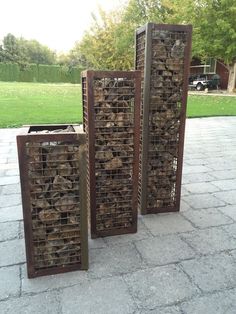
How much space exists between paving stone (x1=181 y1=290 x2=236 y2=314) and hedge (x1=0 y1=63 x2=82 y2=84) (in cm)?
3577

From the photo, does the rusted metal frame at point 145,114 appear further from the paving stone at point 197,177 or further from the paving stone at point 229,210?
the paving stone at point 197,177

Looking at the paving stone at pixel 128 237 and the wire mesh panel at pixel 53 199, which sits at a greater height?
the wire mesh panel at pixel 53 199

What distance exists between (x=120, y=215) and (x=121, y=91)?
997 mm

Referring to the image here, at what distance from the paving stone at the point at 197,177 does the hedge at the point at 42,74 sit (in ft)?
110

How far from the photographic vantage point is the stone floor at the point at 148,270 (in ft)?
6.00

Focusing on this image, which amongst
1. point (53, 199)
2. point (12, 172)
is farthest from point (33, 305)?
point (12, 172)

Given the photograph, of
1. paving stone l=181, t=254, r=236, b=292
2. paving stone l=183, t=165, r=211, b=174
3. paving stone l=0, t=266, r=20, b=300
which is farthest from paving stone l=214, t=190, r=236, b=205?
paving stone l=0, t=266, r=20, b=300

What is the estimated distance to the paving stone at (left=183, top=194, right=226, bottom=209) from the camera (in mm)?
3213

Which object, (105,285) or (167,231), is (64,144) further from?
(167,231)

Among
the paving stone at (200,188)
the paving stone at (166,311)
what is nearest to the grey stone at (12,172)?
the paving stone at (200,188)

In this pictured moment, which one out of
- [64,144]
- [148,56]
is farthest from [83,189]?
[148,56]

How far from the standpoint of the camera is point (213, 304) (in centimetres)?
184

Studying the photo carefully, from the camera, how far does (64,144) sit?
6.38ft

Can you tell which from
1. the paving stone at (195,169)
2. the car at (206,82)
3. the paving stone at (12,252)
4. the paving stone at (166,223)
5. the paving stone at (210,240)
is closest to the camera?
the paving stone at (12,252)
